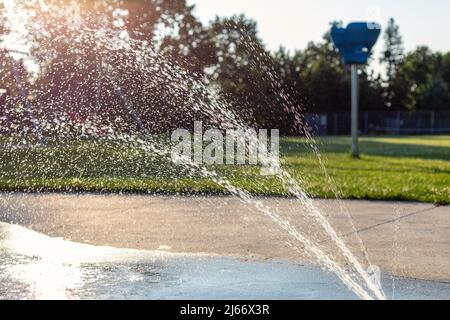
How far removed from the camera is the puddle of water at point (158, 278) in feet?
12.6

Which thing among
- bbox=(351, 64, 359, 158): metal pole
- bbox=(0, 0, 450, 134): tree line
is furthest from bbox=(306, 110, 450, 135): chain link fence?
bbox=(351, 64, 359, 158): metal pole

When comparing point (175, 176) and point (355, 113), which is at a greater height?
point (355, 113)

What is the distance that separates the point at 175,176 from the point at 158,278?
7.18 m

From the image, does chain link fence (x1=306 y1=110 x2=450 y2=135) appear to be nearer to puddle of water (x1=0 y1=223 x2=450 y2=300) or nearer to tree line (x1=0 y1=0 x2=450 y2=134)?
tree line (x1=0 y1=0 x2=450 y2=134)

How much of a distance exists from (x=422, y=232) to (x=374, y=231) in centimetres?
44

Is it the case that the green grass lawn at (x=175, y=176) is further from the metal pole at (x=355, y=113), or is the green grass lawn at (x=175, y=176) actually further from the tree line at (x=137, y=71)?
the tree line at (x=137, y=71)

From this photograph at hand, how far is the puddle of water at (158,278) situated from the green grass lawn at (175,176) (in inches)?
164

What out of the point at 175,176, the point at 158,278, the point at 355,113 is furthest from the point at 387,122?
the point at 158,278

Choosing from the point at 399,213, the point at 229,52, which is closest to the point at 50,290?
the point at 399,213

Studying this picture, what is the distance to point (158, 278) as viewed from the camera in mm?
4250

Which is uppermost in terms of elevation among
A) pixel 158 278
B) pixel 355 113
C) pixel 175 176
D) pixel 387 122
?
pixel 387 122

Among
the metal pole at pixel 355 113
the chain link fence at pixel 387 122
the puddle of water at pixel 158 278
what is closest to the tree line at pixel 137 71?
the chain link fence at pixel 387 122

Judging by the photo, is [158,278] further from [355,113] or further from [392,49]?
[392,49]

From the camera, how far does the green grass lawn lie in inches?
366
